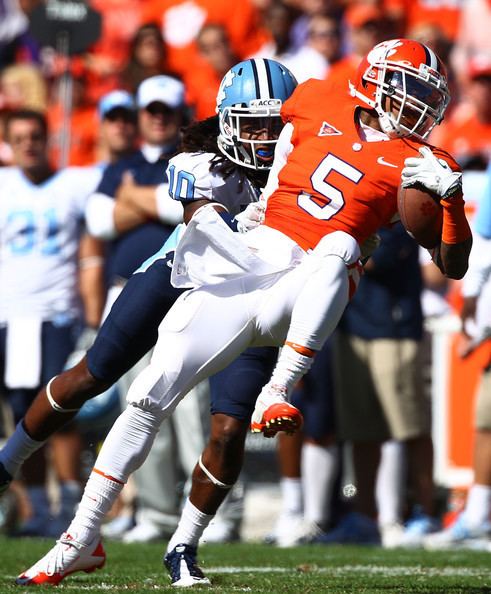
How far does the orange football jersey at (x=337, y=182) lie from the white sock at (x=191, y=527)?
1.09 m

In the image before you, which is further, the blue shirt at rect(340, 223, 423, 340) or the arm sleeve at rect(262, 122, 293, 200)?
the blue shirt at rect(340, 223, 423, 340)

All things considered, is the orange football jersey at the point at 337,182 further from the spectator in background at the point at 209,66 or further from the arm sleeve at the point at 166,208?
the spectator in background at the point at 209,66

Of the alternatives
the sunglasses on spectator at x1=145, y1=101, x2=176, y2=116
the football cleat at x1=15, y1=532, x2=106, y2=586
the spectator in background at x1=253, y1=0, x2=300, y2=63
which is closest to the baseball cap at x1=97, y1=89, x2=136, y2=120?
the sunglasses on spectator at x1=145, y1=101, x2=176, y2=116

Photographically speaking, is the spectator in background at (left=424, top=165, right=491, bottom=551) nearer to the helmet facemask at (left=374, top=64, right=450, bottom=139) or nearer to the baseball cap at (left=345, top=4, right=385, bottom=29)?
the helmet facemask at (left=374, top=64, right=450, bottom=139)

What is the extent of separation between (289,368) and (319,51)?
19.2 ft

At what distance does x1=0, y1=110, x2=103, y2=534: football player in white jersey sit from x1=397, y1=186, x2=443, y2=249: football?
366cm

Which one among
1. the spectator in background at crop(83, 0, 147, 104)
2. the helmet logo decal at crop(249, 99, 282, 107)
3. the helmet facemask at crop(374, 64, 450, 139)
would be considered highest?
the helmet facemask at crop(374, 64, 450, 139)

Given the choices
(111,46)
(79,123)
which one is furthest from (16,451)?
(111,46)

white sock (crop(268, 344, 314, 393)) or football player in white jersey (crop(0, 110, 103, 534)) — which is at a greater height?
white sock (crop(268, 344, 314, 393))

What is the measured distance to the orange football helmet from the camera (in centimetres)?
462

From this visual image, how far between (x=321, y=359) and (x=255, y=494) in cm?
112

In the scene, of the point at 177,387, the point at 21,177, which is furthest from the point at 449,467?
the point at 177,387

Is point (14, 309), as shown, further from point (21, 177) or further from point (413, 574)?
point (413, 574)

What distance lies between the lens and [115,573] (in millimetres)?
5516
